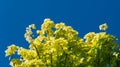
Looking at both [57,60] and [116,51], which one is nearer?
[57,60]

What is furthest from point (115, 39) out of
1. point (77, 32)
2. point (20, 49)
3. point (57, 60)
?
point (20, 49)

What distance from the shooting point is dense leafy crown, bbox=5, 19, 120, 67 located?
19.7m

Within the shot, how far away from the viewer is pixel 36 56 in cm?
2064

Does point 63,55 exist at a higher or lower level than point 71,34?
lower

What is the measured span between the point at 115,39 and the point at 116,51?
631 mm

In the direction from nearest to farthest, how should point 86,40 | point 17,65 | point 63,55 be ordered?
point 63,55, point 17,65, point 86,40

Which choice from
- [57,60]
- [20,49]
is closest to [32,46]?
[20,49]

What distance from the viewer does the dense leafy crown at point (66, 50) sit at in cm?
1966

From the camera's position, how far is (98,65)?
20.1 metres

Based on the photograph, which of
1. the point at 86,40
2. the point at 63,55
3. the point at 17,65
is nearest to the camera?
the point at 63,55

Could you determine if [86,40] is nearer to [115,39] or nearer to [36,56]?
[115,39]

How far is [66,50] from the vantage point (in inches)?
773

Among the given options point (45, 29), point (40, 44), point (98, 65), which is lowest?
point (98, 65)

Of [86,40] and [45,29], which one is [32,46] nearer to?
[45,29]
